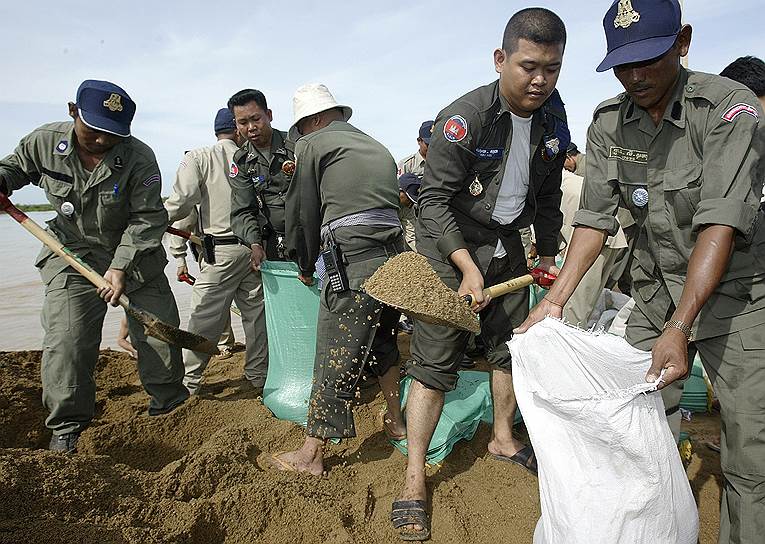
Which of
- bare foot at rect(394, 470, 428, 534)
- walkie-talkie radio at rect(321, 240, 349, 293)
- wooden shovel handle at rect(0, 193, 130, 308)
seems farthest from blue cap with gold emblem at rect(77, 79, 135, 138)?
bare foot at rect(394, 470, 428, 534)

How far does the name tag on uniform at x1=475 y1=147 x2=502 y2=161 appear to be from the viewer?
2.49m

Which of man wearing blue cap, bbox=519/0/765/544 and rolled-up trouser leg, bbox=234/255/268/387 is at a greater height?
man wearing blue cap, bbox=519/0/765/544

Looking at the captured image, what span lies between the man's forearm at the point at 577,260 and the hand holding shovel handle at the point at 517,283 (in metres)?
0.34

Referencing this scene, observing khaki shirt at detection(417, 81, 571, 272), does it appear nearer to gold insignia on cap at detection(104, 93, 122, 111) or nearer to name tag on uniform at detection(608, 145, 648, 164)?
name tag on uniform at detection(608, 145, 648, 164)

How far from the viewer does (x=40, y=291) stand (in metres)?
8.08

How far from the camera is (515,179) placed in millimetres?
2648

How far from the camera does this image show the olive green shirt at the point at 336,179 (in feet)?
9.23

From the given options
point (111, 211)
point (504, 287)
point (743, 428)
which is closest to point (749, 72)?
point (504, 287)

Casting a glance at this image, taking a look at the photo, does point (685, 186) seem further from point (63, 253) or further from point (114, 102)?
point (63, 253)

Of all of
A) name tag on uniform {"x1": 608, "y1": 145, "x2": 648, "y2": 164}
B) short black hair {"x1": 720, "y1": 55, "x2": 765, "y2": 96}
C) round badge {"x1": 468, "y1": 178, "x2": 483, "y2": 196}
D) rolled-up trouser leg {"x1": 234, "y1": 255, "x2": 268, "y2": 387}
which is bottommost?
rolled-up trouser leg {"x1": 234, "y1": 255, "x2": 268, "y2": 387}

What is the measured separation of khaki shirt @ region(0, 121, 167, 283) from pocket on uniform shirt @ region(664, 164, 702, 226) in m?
2.73

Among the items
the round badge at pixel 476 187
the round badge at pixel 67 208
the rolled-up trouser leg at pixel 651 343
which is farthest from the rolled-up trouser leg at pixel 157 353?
the rolled-up trouser leg at pixel 651 343

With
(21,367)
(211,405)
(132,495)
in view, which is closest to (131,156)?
(211,405)

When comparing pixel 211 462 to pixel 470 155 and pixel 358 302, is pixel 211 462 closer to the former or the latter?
pixel 358 302
